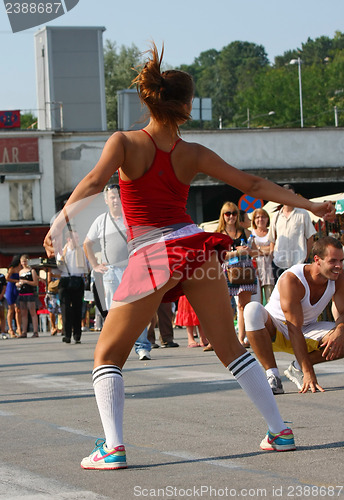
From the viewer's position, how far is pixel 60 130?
148 feet

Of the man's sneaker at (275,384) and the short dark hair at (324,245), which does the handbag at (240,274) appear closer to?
the man's sneaker at (275,384)

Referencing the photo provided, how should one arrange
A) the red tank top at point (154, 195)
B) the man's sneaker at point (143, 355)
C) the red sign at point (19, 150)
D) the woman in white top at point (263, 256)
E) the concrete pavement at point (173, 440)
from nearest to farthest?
the concrete pavement at point (173, 440) → the red tank top at point (154, 195) → the man's sneaker at point (143, 355) → the woman in white top at point (263, 256) → the red sign at point (19, 150)

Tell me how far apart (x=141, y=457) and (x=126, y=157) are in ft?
5.39

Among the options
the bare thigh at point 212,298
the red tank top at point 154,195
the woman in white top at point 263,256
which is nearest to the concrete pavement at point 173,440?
the bare thigh at point 212,298

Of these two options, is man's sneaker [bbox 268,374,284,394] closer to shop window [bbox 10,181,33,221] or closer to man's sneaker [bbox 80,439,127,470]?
man's sneaker [bbox 80,439,127,470]

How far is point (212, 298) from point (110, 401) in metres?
0.76

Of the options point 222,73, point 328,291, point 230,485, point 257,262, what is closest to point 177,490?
point 230,485

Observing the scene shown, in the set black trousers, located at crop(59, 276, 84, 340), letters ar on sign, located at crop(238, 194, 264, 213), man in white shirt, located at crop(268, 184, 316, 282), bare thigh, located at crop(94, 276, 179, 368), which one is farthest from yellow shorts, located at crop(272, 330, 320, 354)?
letters ar on sign, located at crop(238, 194, 264, 213)

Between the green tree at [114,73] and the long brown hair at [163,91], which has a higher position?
the green tree at [114,73]

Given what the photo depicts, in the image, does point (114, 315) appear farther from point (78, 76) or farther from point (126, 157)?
point (78, 76)

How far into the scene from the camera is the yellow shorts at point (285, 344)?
→ 7848mm

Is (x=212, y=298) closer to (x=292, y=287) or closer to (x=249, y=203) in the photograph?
(x=292, y=287)

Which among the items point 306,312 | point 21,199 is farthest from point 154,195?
point 21,199

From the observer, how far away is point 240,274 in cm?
1227
